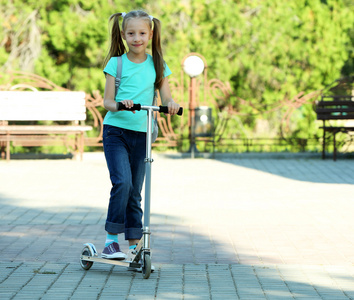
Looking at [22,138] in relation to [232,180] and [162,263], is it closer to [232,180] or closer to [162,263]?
[232,180]

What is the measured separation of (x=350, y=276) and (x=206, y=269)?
96 cm

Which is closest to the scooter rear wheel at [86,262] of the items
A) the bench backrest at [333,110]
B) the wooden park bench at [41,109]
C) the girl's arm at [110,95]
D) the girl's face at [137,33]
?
the girl's arm at [110,95]

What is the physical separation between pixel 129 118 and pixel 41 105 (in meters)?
9.19

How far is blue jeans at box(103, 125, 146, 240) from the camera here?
4871 millimetres

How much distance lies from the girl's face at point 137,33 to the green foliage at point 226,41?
44.7 ft

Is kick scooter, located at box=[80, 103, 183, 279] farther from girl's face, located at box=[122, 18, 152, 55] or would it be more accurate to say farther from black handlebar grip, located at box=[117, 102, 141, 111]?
girl's face, located at box=[122, 18, 152, 55]

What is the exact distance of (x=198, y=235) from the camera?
6.42 m

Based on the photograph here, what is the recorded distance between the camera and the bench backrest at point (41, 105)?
13.7 m

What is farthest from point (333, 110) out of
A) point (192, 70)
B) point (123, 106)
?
point (123, 106)

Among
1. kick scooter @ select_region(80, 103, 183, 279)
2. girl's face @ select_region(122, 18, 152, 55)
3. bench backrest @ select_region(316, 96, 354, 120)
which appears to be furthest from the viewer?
bench backrest @ select_region(316, 96, 354, 120)

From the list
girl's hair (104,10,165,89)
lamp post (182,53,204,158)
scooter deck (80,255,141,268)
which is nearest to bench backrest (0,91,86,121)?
lamp post (182,53,204,158)

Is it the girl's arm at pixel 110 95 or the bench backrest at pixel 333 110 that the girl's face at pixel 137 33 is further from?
the bench backrest at pixel 333 110

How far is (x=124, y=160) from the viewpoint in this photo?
4.90 meters

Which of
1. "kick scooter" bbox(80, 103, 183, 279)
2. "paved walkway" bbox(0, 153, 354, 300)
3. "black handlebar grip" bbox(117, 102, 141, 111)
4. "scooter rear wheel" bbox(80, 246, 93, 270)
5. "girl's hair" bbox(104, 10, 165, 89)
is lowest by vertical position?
"paved walkway" bbox(0, 153, 354, 300)
